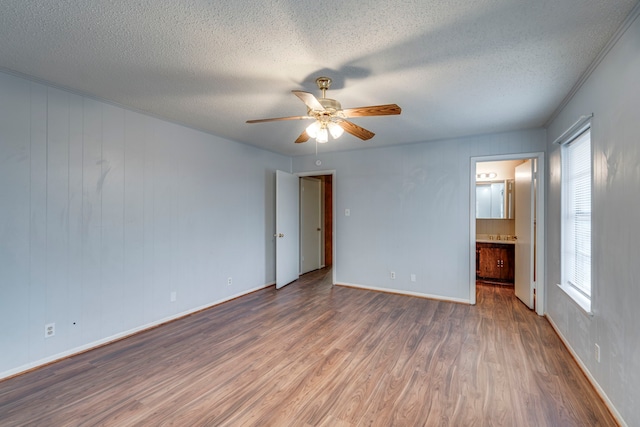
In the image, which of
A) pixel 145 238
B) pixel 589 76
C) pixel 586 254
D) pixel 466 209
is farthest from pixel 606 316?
pixel 145 238

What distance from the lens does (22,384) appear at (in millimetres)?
2174

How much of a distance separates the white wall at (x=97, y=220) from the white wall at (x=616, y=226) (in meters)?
4.03

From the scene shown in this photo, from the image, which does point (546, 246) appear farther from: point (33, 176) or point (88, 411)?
point (33, 176)

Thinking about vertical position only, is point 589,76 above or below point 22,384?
above

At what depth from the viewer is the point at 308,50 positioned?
6.35 ft

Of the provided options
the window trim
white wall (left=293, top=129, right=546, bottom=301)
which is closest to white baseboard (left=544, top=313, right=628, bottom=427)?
the window trim

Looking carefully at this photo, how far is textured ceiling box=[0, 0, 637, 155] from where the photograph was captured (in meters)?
1.56

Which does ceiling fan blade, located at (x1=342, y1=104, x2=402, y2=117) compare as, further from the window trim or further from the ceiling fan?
the window trim

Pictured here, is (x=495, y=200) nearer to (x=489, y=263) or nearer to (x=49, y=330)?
(x=489, y=263)

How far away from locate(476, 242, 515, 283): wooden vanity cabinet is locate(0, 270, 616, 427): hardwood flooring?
1660 mm

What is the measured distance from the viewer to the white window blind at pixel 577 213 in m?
2.45

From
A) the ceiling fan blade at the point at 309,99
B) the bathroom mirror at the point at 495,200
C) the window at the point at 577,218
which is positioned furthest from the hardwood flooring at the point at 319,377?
the bathroom mirror at the point at 495,200

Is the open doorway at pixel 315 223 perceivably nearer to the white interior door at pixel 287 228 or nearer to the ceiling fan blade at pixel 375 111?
the white interior door at pixel 287 228

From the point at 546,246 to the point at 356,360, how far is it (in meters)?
2.86
